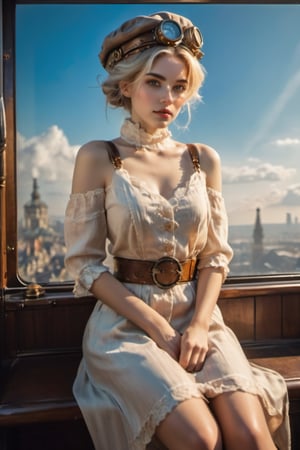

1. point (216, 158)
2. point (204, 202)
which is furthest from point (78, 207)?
point (216, 158)

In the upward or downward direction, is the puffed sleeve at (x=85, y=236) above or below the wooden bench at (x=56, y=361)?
above

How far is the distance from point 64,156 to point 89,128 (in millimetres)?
194

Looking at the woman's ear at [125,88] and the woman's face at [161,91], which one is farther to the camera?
the woman's ear at [125,88]

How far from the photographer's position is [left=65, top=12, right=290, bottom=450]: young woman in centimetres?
148

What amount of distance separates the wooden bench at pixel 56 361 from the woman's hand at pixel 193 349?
18.1 inches

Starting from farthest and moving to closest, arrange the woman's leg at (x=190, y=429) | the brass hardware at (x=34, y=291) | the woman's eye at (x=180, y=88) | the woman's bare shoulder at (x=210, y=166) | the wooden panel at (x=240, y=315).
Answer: the wooden panel at (x=240, y=315)
the brass hardware at (x=34, y=291)
the woman's bare shoulder at (x=210, y=166)
the woman's eye at (x=180, y=88)
the woman's leg at (x=190, y=429)

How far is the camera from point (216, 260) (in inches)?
72.4

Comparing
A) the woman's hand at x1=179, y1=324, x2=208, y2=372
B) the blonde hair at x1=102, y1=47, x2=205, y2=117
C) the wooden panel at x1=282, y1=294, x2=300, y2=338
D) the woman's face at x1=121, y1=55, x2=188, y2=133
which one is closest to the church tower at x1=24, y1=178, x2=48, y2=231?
the blonde hair at x1=102, y1=47, x2=205, y2=117

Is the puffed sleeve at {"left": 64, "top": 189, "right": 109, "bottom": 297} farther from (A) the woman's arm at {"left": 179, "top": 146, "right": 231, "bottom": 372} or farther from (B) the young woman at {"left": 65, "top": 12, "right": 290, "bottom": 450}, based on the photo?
(A) the woman's arm at {"left": 179, "top": 146, "right": 231, "bottom": 372}

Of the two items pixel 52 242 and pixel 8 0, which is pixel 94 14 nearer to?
pixel 8 0

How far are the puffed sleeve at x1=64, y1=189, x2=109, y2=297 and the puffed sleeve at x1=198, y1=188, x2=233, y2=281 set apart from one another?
1.46 ft

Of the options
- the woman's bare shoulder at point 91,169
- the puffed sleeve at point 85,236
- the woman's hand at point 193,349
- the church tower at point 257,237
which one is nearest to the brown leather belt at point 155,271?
the puffed sleeve at point 85,236

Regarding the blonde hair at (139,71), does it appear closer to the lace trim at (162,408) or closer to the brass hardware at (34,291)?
the brass hardware at (34,291)

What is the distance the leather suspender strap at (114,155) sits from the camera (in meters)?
1.76
